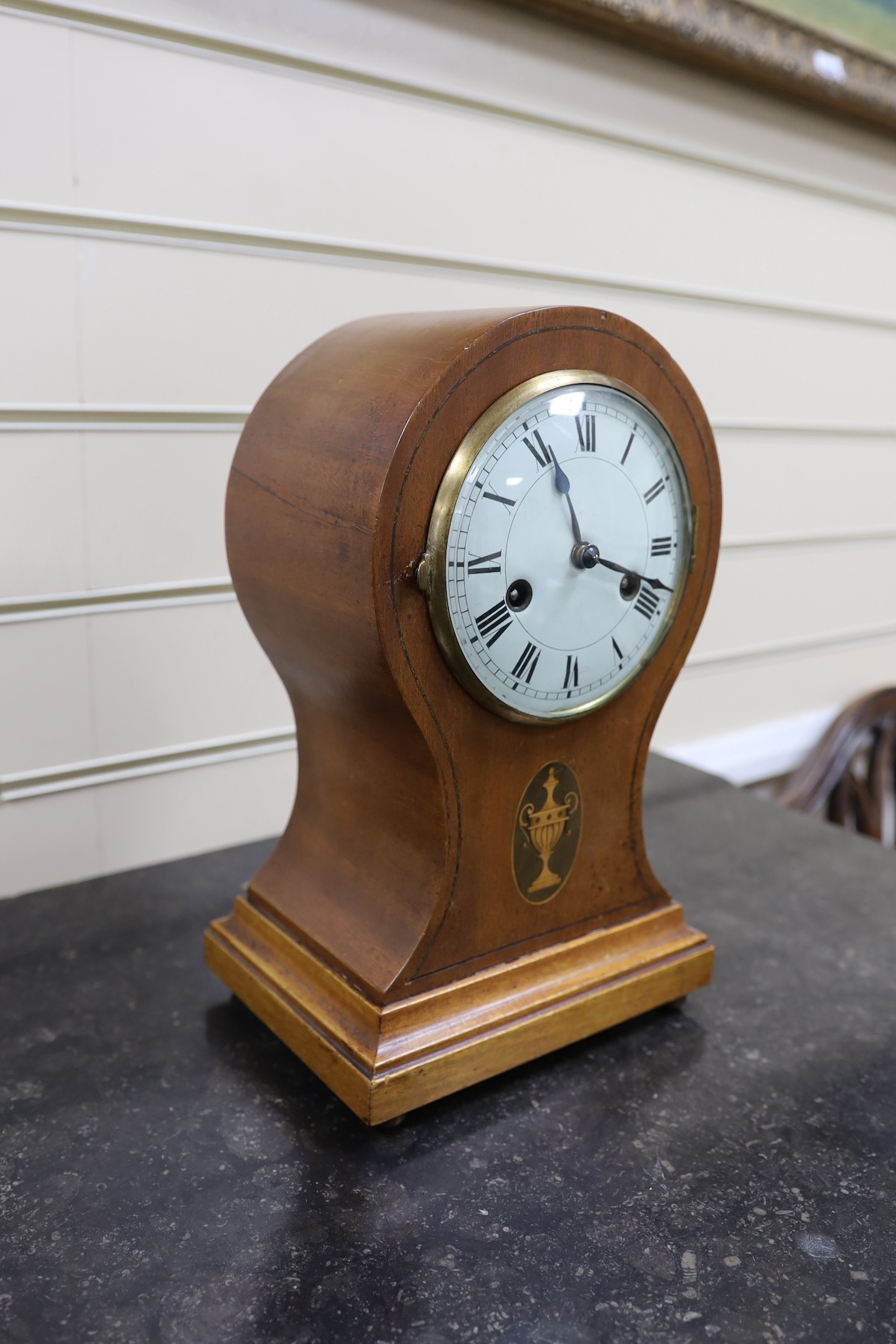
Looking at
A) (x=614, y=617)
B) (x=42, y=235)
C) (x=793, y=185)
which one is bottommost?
(x=614, y=617)

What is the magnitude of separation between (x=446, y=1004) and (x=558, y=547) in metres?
0.31

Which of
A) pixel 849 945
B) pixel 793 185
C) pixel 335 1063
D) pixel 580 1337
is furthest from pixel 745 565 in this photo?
pixel 580 1337

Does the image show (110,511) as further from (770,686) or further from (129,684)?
(770,686)

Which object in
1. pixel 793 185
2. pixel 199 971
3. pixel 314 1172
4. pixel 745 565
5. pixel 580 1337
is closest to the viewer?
pixel 580 1337

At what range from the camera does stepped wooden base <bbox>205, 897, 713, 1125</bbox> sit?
0.68 m

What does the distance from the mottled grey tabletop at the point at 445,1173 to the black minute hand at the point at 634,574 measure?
13.4 inches

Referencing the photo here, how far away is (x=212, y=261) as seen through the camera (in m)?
0.99

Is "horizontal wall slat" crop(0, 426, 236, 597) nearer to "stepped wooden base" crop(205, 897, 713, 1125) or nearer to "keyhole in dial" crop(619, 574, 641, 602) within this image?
"stepped wooden base" crop(205, 897, 713, 1125)

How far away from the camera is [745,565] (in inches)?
62.4

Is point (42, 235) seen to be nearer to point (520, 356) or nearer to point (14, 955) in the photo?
point (520, 356)

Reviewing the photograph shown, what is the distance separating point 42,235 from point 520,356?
50 cm

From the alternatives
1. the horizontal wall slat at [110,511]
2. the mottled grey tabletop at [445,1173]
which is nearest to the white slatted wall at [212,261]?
the horizontal wall slat at [110,511]

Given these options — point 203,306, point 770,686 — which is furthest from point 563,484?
point 770,686

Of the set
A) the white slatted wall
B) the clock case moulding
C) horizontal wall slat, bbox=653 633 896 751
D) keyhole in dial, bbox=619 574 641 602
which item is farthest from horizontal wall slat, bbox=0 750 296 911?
horizontal wall slat, bbox=653 633 896 751
